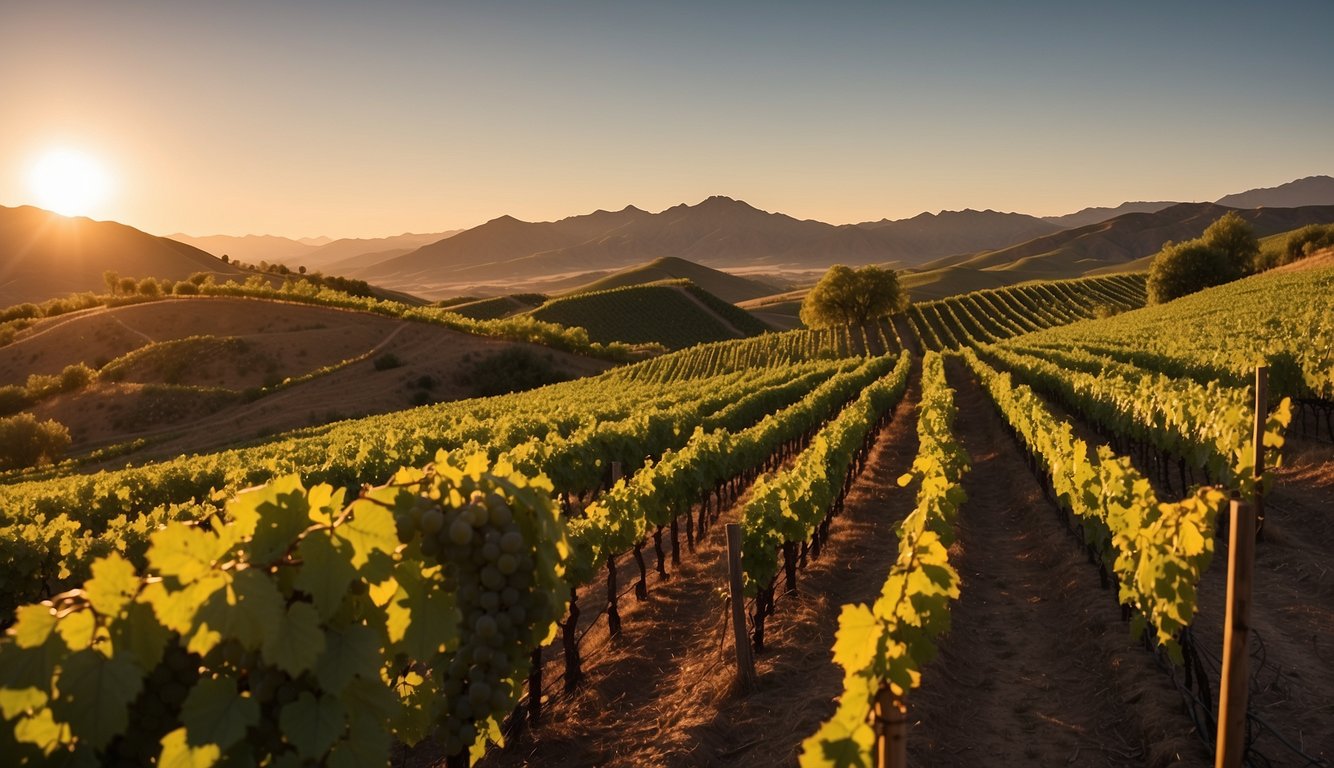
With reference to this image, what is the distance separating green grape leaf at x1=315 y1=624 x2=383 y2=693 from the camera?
92.7 inches

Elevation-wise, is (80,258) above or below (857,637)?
above

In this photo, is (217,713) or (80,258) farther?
(80,258)

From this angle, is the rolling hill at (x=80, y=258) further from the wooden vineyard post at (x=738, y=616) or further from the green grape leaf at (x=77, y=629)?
the green grape leaf at (x=77, y=629)

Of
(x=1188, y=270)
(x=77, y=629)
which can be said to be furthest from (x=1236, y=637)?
(x=1188, y=270)

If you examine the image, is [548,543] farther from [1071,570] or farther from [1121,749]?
[1071,570]

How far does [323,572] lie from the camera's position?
2361mm

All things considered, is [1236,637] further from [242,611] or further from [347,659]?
[242,611]

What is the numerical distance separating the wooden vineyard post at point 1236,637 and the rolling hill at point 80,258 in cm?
14498

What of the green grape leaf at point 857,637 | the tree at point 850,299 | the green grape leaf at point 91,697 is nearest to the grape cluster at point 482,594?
the green grape leaf at point 91,697

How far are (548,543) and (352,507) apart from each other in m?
0.74

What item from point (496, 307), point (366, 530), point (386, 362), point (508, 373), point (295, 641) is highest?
point (366, 530)

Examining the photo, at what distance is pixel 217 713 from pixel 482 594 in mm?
885

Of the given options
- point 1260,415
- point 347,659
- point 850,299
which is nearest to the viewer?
point 347,659

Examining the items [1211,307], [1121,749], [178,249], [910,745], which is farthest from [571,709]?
[178,249]
